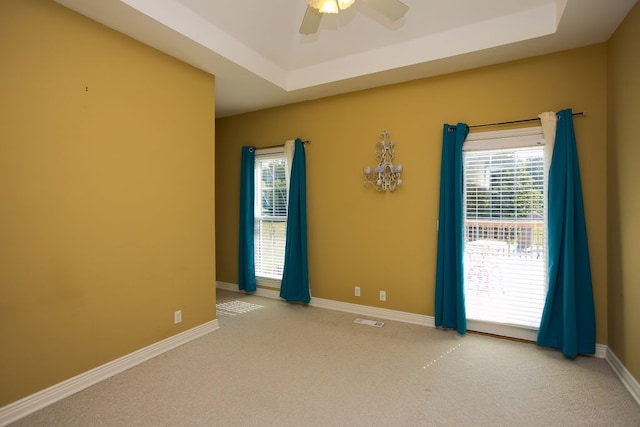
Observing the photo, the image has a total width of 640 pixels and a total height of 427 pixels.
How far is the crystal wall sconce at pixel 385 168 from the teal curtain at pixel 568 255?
1472mm

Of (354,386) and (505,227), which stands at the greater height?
(505,227)

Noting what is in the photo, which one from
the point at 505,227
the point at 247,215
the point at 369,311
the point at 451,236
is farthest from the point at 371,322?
the point at 247,215

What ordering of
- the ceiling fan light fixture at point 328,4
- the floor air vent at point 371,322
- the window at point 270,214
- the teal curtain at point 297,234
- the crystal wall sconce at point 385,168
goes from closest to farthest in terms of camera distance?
the ceiling fan light fixture at point 328,4 → the floor air vent at point 371,322 → the crystal wall sconce at point 385,168 → the teal curtain at point 297,234 → the window at point 270,214

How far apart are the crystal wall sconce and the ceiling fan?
1.75m

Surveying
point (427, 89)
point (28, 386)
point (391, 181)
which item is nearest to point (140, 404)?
point (28, 386)

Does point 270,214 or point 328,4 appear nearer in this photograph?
point 328,4

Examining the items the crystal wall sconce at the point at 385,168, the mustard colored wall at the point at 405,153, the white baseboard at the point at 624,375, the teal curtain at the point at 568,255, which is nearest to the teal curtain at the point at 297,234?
the mustard colored wall at the point at 405,153

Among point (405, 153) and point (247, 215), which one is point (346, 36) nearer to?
point (405, 153)

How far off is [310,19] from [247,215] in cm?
302

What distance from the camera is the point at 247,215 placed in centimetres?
472

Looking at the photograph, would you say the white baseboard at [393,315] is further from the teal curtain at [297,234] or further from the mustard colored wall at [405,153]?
the teal curtain at [297,234]

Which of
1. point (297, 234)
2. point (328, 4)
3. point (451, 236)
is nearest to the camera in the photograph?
point (328, 4)

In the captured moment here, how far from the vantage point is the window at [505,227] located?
311cm

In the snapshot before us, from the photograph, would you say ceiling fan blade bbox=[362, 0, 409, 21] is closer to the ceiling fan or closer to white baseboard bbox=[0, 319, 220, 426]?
the ceiling fan
